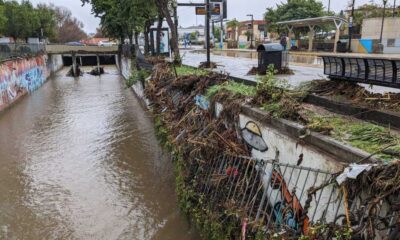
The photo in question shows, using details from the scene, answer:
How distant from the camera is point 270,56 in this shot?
12125mm

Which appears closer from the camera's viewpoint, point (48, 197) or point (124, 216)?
point (124, 216)

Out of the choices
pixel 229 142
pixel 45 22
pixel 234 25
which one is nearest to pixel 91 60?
pixel 45 22

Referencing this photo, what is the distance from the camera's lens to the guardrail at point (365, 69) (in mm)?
5832

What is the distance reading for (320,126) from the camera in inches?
192

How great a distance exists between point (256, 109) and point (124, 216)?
3853 mm

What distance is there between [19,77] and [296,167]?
24775mm

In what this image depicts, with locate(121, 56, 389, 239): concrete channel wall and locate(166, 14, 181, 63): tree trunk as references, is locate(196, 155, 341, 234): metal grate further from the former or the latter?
locate(166, 14, 181, 63): tree trunk

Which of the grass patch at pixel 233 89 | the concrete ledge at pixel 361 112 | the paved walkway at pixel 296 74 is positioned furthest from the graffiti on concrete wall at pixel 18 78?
the concrete ledge at pixel 361 112

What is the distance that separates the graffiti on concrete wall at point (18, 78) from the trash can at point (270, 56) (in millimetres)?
14878

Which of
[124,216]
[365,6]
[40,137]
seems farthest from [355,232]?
[365,6]

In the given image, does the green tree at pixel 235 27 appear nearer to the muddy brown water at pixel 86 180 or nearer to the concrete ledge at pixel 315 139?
the muddy brown water at pixel 86 180

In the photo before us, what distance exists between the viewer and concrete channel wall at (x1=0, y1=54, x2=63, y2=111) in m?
21.4

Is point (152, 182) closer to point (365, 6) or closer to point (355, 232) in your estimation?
point (355, 232)

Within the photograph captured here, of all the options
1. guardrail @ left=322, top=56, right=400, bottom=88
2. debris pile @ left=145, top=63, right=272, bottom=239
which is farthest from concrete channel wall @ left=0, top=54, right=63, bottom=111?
guardrail @ left=322, top=56, right=400, bottom=88
